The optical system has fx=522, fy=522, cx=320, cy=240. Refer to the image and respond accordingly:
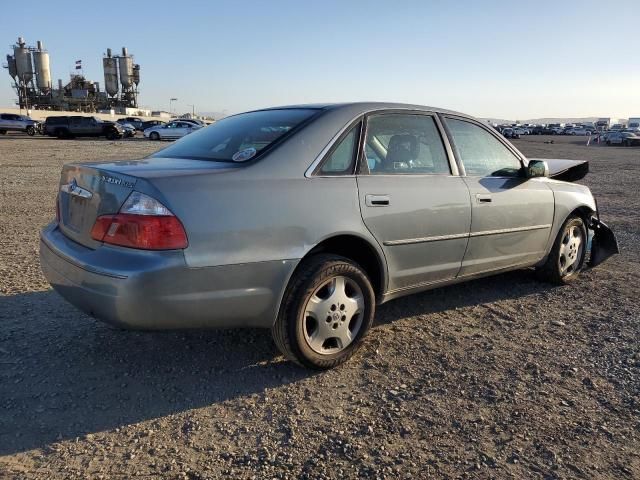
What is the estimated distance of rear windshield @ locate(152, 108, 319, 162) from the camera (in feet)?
10.7

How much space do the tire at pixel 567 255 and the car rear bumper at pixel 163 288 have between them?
10.2ft

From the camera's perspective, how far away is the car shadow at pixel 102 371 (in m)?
2.76

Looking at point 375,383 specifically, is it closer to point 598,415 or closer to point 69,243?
point 598,415

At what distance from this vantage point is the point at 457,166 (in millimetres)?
4023

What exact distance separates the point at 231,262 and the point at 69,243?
1038 millimetres

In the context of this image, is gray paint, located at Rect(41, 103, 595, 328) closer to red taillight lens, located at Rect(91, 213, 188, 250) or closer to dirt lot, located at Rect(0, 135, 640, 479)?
red taillight lens, located at Rect(91, 213, 188, 250)

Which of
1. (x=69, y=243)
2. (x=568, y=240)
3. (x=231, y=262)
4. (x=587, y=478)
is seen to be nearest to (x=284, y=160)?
(x=231, y=262)

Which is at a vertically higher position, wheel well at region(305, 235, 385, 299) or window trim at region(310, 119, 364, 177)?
window trim at region(310, 119, 364, 177)

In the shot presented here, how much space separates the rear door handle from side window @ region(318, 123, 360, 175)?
205 millimetres

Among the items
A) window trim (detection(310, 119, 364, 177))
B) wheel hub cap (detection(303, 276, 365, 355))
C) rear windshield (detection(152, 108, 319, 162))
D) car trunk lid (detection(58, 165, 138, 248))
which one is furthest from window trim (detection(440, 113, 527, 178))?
car trunk lid (detection(58, 165, 138, 248))

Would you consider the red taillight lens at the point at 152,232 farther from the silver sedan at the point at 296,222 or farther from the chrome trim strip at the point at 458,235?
the chrome trim strip at the point at 458,235

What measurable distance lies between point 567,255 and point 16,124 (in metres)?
42.5

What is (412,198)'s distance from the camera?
3.57 metres

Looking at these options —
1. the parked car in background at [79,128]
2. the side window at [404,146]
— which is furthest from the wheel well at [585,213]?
the parked car in background at [79,128]
